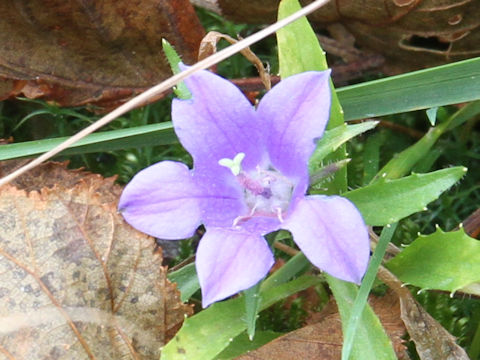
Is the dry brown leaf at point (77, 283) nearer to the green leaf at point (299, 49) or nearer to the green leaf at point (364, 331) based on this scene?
the green leaf at point (364, 331)

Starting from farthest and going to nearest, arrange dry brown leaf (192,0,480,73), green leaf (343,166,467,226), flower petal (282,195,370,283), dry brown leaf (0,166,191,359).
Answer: dry brown leaf (192,0,480,73)
dry brown leaf (0,166,191,359)
green leaf (343,166,467,226)
flower petal (282,195,370,283)

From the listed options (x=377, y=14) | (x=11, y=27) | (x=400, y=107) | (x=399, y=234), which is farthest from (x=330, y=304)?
(x=11, y=27)

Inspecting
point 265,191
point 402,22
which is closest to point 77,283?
point 265,191

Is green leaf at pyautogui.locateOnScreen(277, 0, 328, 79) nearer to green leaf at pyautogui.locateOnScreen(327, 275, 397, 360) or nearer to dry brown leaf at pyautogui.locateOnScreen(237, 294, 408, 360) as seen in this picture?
green leaf at pyautogui.locateOnScreen(327, 275, 397, 360)

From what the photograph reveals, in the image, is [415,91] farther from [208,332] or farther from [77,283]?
[77,283]

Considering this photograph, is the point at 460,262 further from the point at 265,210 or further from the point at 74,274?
the point at 74,274

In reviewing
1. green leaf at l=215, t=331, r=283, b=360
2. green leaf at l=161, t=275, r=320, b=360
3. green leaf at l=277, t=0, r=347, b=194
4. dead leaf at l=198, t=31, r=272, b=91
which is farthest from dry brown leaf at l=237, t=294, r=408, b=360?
dead leaf at l=198, t=31, r=272, b=91
